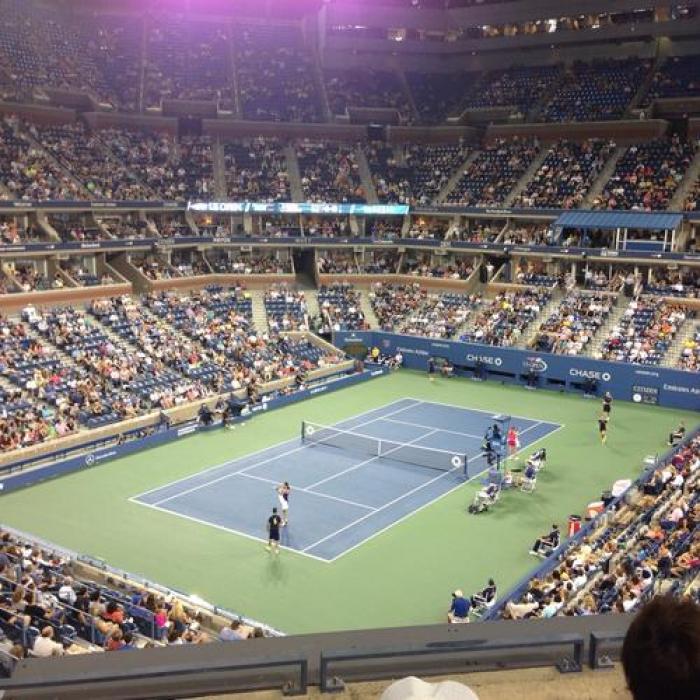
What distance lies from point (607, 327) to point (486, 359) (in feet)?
23.2

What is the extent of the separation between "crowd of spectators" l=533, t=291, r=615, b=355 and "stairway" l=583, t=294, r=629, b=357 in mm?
180

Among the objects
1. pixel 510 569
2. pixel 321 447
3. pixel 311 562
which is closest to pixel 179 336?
pixel 321 447

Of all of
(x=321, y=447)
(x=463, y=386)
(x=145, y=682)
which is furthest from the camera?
(x=463, y=386)

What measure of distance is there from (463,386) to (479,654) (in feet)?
140

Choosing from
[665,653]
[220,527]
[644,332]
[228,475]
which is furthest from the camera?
[644,332]

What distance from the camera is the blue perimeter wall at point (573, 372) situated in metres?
41.3

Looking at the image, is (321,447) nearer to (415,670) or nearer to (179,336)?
(179,336)

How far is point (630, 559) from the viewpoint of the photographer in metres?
20.5

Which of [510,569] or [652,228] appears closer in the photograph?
[510,569]

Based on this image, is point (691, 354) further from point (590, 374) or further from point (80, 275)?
point (80, 275)

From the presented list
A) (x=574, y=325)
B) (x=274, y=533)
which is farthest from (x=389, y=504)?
(x=574, y=325)

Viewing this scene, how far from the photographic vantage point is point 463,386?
4641 cm

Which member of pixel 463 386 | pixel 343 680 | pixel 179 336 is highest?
pixel 343 680

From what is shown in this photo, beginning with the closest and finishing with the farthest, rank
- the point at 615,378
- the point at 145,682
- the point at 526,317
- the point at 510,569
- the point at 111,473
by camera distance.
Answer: the point at 145,682 < the point at 510,569 < the point at 111,473 < the point at 615,378 < the point at 526,317
